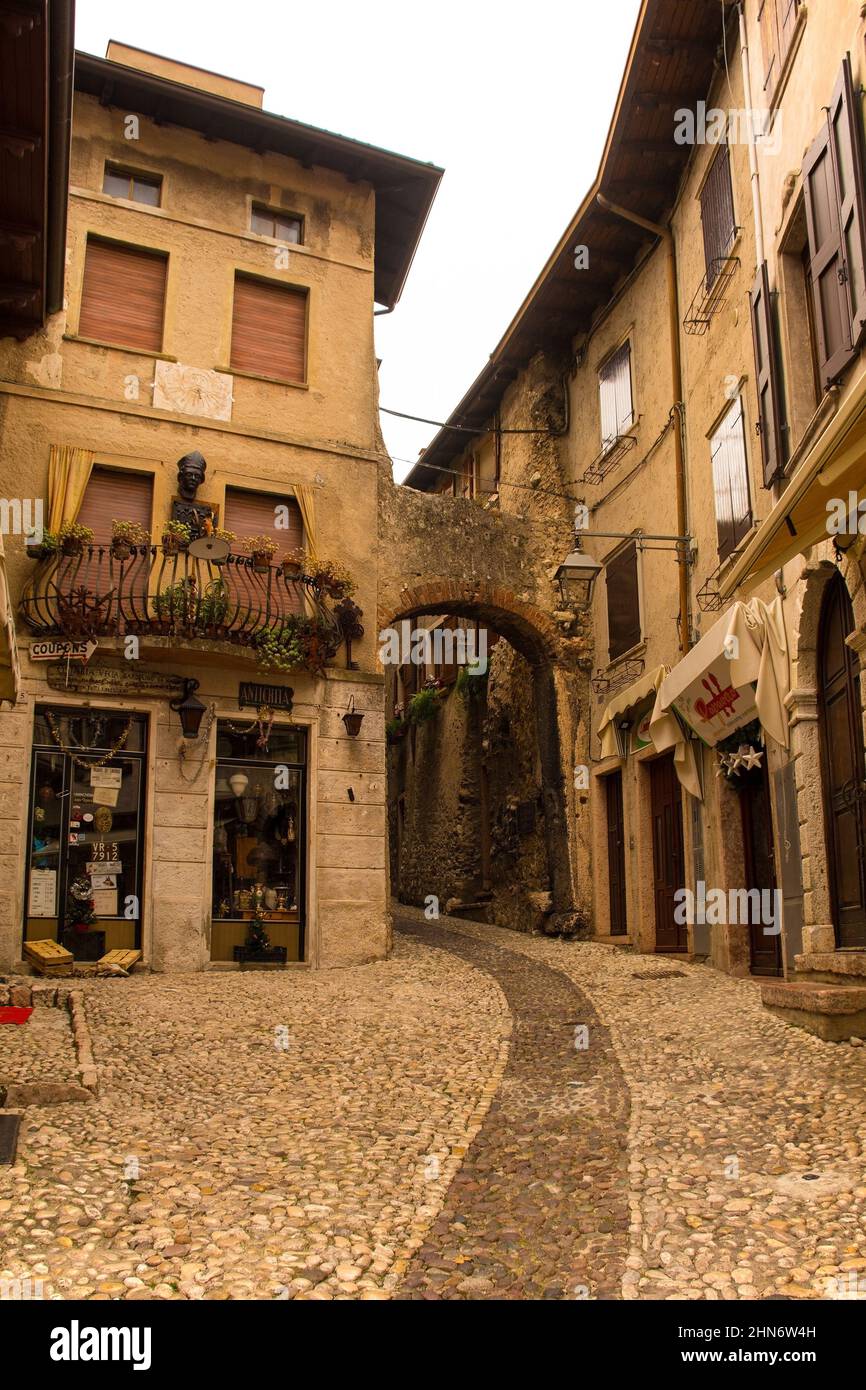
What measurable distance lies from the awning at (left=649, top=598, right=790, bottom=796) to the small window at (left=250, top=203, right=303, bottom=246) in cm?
816

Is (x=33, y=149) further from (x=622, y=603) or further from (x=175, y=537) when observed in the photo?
(x=622, y=603)

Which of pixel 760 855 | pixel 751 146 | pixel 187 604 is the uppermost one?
pixel 751 146

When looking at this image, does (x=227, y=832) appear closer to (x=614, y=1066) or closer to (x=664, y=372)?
(x=614, y=1066)

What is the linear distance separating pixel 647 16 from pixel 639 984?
10367 mm

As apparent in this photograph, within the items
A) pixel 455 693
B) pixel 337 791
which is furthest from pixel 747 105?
pixel 455 693

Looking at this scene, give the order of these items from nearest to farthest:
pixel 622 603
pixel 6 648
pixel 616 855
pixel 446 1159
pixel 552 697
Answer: pixel 446 1159 → pixel 6 648 → pixel 622 603 → pixel 616 855 → pixel 552 697

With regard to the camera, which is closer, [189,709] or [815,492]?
[815,492]

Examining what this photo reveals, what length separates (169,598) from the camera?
469 inches

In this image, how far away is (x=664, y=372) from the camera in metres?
13.6

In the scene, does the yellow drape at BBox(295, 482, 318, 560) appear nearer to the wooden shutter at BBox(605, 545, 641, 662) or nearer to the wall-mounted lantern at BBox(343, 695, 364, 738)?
the wall-mounted lantern at BBox(343, 695, 364, 738)

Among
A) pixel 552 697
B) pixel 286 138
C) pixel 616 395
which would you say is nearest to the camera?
pixel 286 138

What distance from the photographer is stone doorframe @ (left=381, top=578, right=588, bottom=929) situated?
15391 millimetres

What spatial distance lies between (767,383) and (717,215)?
143 inches

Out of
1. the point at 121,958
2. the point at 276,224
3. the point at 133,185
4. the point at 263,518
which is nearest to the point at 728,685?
the point at 263,518
